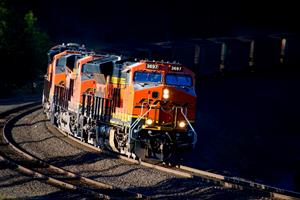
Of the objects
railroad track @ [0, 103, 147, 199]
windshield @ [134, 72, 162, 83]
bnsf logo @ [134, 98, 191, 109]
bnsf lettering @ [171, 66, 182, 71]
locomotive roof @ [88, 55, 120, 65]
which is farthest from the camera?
locomotive roof @ [88, 55, 120, 65]

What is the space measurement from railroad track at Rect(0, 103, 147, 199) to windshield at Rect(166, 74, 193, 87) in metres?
4.66

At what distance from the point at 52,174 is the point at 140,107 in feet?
12.1

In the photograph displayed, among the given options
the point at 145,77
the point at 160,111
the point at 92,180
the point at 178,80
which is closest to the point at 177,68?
the point at 178,80

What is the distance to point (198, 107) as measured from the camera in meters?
38.3

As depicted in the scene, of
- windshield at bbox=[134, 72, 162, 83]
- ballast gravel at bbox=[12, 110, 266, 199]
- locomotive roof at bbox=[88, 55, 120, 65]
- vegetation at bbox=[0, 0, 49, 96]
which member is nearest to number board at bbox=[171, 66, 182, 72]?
windshield at bbox=[134, 72, 162, 83]

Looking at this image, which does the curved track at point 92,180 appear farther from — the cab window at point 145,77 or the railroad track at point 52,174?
the cab window at point 145,77

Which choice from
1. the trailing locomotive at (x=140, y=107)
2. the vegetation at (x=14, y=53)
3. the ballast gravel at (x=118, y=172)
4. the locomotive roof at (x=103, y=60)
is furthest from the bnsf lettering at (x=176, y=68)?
the vegetation at (x=14, y=53)

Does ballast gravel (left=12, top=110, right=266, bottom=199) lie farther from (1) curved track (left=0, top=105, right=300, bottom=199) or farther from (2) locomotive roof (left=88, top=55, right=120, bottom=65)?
(2) locomotive roof (left=88, top=55, right=120, bottom=65)

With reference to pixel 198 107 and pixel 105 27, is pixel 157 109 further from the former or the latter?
pixel 105 27

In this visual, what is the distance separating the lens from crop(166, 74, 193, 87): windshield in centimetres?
2135

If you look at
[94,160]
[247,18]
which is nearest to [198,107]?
[94,160]

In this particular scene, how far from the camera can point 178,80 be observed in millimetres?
21531

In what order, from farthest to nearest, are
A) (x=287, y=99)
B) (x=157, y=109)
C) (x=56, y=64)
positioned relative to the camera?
(x=287, y=99)
(x=56, y=64)
(x=157, y=109)

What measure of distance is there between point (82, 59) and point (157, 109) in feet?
19.4
